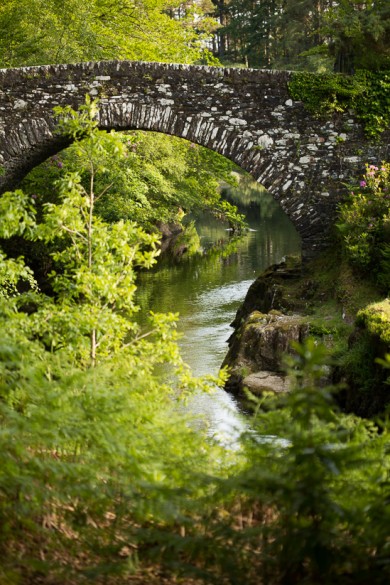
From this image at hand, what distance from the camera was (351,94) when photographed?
12453mm

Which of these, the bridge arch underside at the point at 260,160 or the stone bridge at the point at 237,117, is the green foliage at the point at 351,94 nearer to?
the stone bridge at the point at 237,117

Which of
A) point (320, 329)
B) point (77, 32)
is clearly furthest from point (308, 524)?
point (77, 32)

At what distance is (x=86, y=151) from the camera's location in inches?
263

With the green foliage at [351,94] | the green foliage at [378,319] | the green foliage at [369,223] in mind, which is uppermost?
the green foliage at [351,94]

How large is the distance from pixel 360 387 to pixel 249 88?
5915 millimetres

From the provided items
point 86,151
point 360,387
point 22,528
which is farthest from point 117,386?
point 360,387

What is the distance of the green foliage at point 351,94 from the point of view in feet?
40.9

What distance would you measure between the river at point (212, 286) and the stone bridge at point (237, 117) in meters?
2.46

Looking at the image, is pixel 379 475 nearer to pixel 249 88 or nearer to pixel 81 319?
pixel 81 319

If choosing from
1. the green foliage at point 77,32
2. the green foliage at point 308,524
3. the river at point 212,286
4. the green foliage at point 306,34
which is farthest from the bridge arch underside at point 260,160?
the green foliage at point 308,524

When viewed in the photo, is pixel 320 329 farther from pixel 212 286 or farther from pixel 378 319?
pixel 212 286

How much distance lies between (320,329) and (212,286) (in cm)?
808

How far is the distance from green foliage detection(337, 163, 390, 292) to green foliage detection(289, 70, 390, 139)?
0.77m

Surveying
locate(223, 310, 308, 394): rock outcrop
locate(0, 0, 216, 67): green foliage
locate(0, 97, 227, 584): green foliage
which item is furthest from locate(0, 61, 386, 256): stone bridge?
locate(0, 97, 227, 584): green foliage
